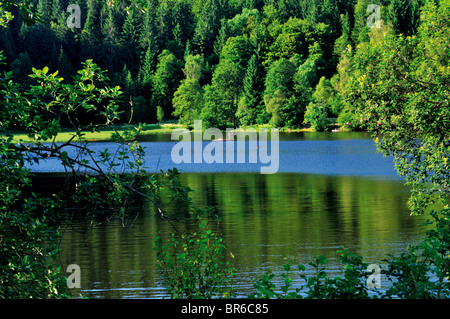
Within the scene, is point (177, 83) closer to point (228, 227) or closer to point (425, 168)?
point (228, 227)

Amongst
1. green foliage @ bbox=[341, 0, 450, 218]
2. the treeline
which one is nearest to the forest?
green foliage @ bbox=[341, 0, 450, 218]

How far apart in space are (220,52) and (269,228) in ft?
381

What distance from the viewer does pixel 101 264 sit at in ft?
66.3

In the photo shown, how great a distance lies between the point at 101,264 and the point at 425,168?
1077 centimetres

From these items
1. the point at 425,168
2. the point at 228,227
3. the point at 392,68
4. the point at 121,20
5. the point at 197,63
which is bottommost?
the point at 228,227

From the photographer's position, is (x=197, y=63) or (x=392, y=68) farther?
(x=197, y=63)

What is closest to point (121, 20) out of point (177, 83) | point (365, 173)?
point (177, 83)

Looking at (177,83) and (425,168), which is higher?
(177,83)

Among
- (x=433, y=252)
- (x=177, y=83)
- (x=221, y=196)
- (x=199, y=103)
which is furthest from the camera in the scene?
(x=177, y=83)

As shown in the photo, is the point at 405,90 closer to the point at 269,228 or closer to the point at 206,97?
the point at 269,228

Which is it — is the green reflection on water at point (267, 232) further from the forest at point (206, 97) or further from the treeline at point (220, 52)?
the treeline at point (220, 52)

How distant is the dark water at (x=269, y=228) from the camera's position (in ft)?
62.0

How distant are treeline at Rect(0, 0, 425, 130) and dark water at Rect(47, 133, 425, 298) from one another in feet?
188
